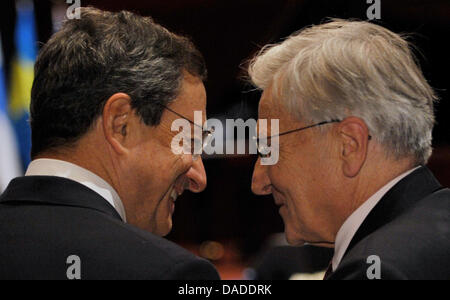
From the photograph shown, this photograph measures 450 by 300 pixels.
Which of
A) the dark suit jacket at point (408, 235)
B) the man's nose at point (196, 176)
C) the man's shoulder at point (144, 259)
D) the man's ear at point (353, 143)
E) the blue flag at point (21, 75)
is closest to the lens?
the man's shoulder at point (144, 259)

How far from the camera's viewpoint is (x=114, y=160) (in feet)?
5.49

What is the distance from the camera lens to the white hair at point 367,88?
175cm

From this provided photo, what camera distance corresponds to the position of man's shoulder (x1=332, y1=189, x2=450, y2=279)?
4.42 feet

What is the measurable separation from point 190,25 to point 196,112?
1.39 metres

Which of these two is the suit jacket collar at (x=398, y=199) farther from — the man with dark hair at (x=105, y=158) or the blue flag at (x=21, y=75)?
the blue flag at (x=21, y=75)

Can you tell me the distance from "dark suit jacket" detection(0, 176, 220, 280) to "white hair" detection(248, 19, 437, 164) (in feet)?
2.35

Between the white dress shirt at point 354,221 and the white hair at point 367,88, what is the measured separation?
10 centimetres

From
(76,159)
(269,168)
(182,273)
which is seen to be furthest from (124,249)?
(269,168)

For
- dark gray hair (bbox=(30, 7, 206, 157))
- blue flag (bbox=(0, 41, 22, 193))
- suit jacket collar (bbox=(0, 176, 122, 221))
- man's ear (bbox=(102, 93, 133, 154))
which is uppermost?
dark gray hair (bbox=(30, 7, 206, 157))

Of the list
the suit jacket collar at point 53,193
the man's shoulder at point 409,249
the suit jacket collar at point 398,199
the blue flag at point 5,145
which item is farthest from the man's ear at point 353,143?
the blue flag at point 5,145

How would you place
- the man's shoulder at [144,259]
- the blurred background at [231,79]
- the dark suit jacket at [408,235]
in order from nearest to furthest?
the man's shoulder at [144,259], the dark suit jacket at [408,235], the blurred background at [231,79]

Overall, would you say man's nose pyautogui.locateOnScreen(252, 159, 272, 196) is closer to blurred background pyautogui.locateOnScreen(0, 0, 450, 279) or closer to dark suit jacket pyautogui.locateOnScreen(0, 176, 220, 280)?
blurred background pyautogui.locateOnScreen(0, 0, 450, 279)

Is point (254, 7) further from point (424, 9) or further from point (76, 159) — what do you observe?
point (76, 159)

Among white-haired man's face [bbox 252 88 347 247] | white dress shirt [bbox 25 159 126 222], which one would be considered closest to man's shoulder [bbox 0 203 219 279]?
white dress shirt [bbox 25 159 126 222]
